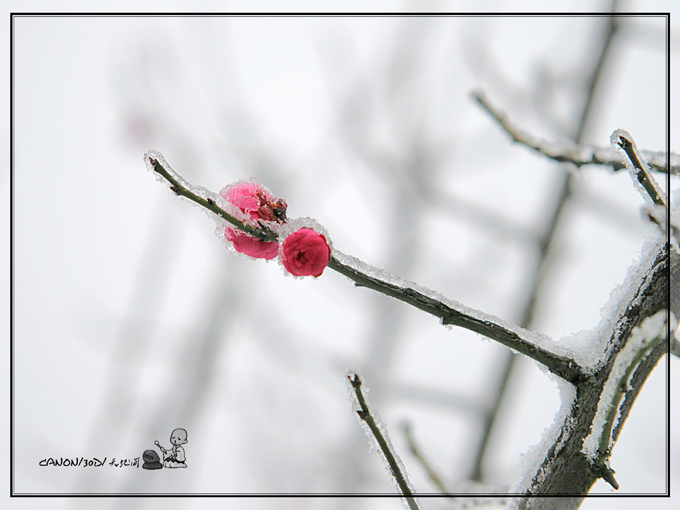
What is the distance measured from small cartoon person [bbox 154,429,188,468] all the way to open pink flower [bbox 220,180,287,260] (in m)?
Answer: 0.55

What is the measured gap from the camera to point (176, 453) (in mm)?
828

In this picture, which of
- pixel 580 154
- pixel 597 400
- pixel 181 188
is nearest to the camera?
pixel 181 188

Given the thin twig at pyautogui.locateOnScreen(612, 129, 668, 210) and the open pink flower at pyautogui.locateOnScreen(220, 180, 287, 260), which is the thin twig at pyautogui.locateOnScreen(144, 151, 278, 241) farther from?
the thin twig at pyautogui.locateOnScreen(612, 129, 668, 210)

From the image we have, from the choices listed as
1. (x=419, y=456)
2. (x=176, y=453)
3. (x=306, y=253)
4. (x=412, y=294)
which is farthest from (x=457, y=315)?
(x=176, y=453)

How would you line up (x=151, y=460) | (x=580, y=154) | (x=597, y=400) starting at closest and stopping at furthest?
(x=597, y=400), (x=580, y=154), (x=151, y=460)

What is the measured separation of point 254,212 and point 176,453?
61cm

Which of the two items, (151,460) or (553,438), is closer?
(553,438)

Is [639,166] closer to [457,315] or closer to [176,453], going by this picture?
[457,315]

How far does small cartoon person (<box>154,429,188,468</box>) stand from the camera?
0.82m

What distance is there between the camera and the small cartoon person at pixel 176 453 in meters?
0.82

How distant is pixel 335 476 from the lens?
1.73m

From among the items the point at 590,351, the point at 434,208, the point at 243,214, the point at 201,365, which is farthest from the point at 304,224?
the point at 201,365

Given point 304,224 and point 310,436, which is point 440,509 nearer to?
point 304,224

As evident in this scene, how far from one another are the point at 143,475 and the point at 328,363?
0.69 m
